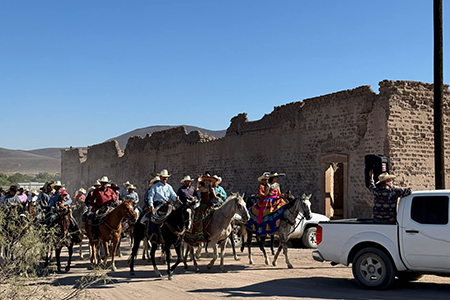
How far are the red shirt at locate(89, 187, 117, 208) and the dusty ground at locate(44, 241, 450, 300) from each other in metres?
1.58

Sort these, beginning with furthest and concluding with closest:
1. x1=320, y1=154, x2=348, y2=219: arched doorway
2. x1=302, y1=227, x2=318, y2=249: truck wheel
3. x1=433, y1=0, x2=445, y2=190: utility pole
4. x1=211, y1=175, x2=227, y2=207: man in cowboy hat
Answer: x1=320, y1=154, x2=348, y2=219: arched doorway, x1=302, y1=227, x2=318, y2=249: truck wheel, x1=211, y1=175, x2=227, y2=207: man in cowboy hat, x1=433, y1=0, x2=445, y2=190: utility pole

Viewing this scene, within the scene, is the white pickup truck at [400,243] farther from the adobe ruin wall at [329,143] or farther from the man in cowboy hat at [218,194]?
the adobe ruin wall at [329,143]

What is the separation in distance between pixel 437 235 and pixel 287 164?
1364 centimetres

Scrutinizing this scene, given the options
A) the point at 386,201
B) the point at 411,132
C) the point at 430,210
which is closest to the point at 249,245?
the point at 386,201

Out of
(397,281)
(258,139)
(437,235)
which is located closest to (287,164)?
(258,139)

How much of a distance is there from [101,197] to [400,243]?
6.93 metres

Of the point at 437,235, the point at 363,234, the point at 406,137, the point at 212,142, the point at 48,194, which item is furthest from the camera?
the point at 212,142

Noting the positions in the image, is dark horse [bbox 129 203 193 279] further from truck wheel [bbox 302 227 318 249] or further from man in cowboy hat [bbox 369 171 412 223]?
truck wheel [bbox 302 227 318 249]

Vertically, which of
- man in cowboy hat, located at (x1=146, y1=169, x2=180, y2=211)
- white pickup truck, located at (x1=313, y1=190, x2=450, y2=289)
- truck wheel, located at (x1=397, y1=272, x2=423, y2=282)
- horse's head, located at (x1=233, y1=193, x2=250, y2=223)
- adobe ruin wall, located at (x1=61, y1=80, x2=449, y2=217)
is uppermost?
adobe ruin wall, located at (x1=61, y1=80, x2=449, y2=217)

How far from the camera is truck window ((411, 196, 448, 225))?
8.14 meters

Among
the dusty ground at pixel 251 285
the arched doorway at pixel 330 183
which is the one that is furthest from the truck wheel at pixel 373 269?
the arched doorway at pixel 330 183

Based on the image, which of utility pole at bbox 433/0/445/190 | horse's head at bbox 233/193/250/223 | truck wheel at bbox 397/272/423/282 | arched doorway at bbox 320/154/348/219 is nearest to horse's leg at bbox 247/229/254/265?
horse's head at bbox 233/193/250/223

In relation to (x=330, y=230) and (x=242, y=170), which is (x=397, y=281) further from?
(x=242, y=170)

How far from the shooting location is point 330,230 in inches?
362
